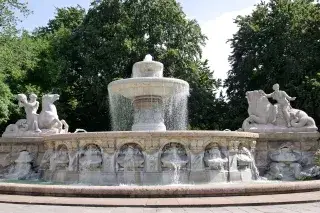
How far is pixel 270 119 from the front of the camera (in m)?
14.8

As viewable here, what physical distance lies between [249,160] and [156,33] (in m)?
21.0

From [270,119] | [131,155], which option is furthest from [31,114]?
[270,119]

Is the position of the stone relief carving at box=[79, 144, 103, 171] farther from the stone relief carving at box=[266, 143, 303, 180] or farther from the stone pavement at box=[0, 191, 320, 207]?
the stone relief carving at box=[266, 143, 303, 180]

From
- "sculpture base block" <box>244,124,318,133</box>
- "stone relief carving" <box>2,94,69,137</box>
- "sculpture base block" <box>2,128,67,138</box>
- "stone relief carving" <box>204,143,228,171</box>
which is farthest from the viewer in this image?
"stone relief carving" <box>2,94,69,137</box>

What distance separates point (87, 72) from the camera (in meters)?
31.1

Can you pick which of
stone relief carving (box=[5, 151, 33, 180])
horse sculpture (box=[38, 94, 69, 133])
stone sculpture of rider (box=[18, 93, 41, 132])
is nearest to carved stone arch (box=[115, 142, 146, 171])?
stone relief carving (box=[5, 151, 33, 180])

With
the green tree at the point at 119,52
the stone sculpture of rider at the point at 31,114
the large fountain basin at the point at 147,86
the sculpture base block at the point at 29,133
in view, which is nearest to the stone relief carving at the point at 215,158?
the large fountain basin at the point at 147,86

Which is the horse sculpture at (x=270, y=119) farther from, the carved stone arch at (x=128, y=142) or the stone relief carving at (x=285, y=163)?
the carved stone arch at (x=128, y=142)

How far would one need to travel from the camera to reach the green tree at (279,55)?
29875 millimetres

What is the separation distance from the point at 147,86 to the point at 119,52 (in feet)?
55.8

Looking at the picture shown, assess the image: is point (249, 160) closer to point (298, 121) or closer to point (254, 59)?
point (298, 121)

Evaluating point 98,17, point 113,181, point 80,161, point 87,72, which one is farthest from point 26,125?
point 98,17

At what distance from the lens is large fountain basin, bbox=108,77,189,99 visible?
14008 mm

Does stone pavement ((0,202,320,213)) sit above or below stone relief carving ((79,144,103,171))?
below
